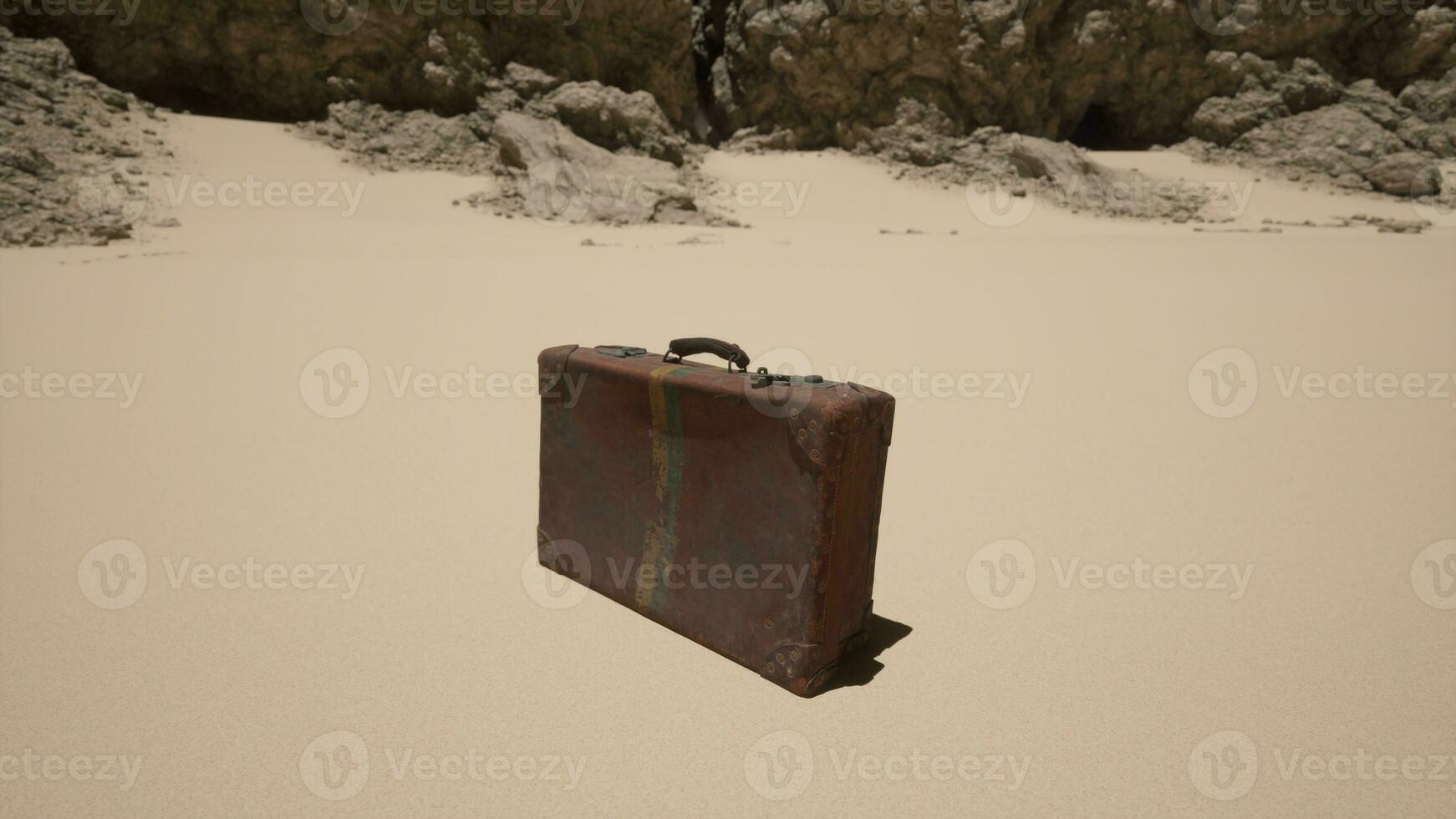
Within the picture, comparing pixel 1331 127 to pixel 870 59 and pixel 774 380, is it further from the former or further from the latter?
pixel 774 380

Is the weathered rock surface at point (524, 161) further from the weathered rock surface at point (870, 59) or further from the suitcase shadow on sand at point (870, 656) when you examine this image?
the suitcase shadow on sand at point (870, 656)

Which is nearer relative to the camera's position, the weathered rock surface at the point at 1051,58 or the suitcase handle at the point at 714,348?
the suitcase handle at the point at 714,348

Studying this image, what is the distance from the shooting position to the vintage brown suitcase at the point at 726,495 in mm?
1609

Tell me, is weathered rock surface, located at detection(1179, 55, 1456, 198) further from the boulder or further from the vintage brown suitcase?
the vintage brown suitcase

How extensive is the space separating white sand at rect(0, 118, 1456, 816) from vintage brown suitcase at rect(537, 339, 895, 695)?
127 mm

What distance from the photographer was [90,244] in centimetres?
654

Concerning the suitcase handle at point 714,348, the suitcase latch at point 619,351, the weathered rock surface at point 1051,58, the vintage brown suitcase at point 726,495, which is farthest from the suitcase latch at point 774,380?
the weathered rock surface at point 1051,58

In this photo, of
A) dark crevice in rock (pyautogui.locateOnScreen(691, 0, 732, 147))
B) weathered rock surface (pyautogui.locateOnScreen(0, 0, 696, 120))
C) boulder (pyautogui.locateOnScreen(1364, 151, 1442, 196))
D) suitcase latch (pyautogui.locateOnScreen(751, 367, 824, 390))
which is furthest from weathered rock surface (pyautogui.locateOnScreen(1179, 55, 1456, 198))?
suitcase latch (pyautogui.locateOnScreen(751, 367, 824, 390))

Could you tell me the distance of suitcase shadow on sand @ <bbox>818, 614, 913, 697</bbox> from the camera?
5.75ft

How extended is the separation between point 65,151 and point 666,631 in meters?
11.6

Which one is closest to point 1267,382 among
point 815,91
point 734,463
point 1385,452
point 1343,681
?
point 1385,452

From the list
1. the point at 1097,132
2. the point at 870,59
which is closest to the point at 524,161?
the point at 870,59

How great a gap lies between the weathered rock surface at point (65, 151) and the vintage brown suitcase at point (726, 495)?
717 cm

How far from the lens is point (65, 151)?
9242 mm
